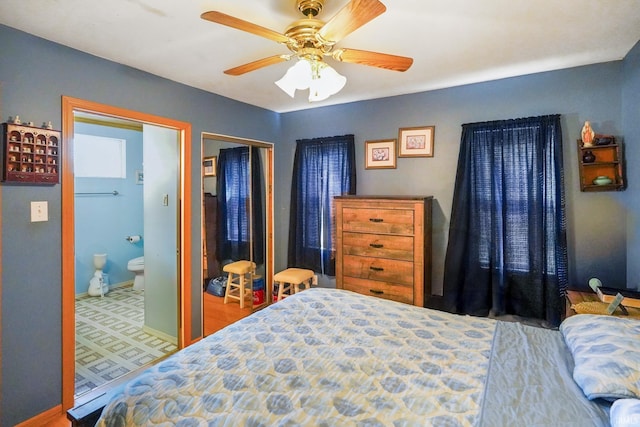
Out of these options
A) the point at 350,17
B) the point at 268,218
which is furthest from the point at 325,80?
the point at 268,218

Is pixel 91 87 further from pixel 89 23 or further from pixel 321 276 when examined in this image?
pixel 321 276

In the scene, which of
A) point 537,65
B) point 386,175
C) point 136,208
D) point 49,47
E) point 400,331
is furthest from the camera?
point 136,208

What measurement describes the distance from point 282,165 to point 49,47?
240 centimetres

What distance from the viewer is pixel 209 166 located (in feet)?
10.3

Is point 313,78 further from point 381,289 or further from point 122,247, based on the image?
point 122,247

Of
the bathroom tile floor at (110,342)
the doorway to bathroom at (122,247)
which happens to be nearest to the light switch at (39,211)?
the doorway to bathroom at (122,247)

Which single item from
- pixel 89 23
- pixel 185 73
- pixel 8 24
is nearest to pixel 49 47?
pixel 8 24

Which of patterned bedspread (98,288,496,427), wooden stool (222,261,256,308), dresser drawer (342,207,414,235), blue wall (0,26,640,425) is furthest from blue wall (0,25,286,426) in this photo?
dresser drawer (342,207,414,235)

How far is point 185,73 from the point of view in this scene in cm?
255

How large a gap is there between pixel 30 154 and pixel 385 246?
2.58 m

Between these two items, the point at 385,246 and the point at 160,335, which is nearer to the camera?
the point at 385,246

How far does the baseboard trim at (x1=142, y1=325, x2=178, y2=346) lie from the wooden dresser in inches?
67.3

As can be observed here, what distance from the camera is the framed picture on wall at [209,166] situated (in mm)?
3068

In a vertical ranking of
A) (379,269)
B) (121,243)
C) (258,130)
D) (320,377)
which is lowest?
(320,377)
